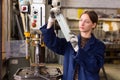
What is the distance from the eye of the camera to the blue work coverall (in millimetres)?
1506

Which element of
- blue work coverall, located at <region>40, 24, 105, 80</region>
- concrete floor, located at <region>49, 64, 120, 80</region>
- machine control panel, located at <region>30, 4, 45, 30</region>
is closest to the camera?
blue work coverall, located at <region>40, 24, 105, 80</region>

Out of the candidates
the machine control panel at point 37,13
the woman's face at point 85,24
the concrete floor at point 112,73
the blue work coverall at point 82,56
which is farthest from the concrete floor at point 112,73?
the woman's face at point 85,24

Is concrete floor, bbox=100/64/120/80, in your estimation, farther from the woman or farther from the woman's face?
the woman's face

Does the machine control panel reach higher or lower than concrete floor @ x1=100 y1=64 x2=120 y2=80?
higher

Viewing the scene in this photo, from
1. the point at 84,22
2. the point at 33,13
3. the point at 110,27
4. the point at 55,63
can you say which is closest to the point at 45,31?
the point at 84,22

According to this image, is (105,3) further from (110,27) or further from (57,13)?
(110,27)

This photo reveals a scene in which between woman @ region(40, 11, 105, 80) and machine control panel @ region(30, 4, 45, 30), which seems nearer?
woman @ region(40, 11, 105, 80)

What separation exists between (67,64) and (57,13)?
0.40m

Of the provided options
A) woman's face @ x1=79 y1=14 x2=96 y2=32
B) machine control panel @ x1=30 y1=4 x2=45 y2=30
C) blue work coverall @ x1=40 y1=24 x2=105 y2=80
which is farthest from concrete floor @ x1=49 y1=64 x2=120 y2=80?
woman's face @ x1=79 y1=14 x2=96 y2=32

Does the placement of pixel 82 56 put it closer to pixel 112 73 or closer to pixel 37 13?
pixel 37 13

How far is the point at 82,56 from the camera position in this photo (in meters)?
1.48

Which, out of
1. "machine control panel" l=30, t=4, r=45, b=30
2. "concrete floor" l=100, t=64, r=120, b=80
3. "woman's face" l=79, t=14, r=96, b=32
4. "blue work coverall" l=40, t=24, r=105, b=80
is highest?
"machine control panel" l=30, t=4, r=45, b=30

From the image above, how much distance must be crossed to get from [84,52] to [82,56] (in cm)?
3

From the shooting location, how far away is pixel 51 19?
1.67 meters
